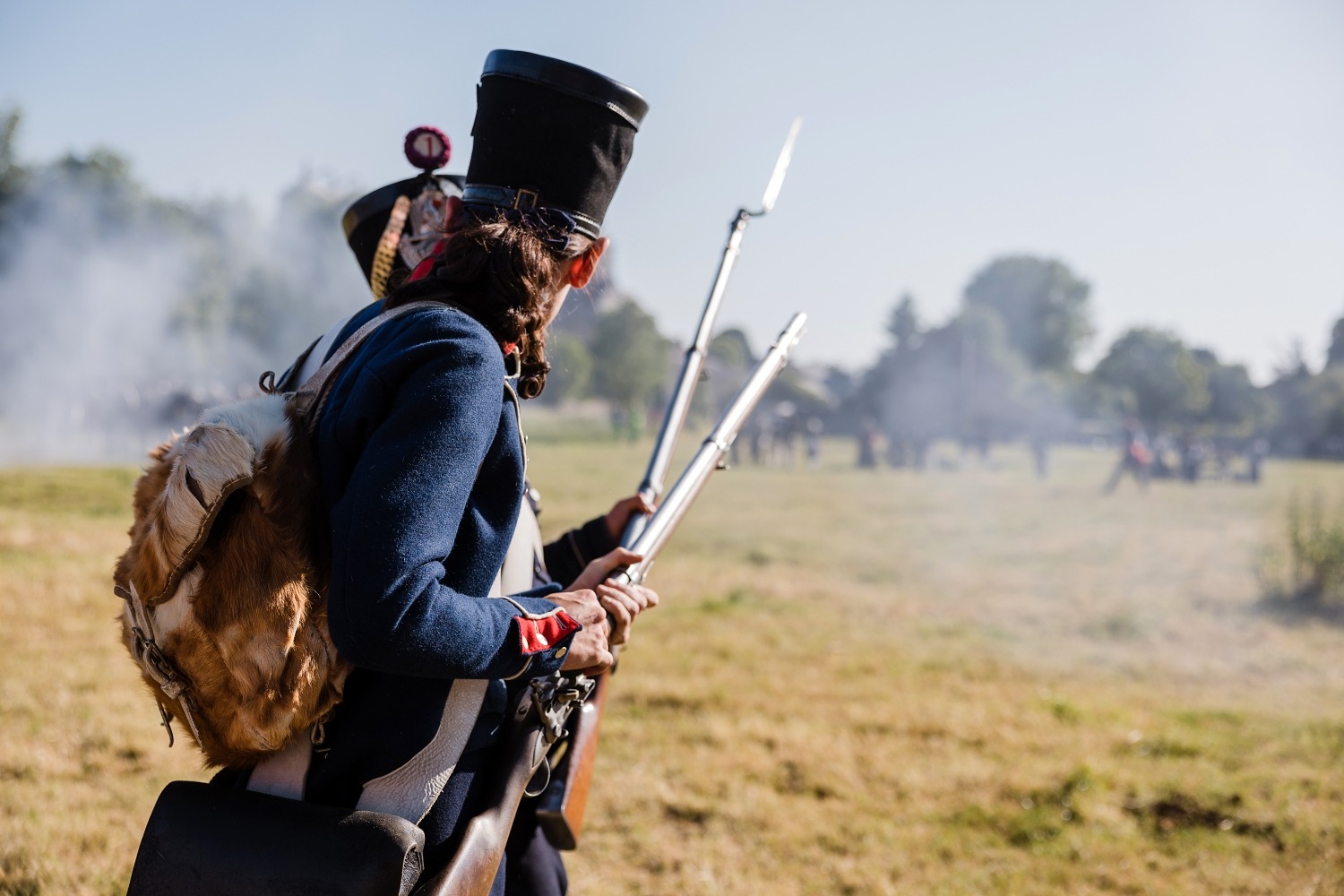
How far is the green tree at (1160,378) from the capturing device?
47344 mm

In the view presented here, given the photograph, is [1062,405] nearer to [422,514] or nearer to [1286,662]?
[1286,662]

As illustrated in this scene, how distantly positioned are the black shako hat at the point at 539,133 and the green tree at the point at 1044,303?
77294 millimetres

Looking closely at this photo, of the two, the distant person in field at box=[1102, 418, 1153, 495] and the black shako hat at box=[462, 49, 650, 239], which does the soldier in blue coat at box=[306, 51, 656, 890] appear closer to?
the black shako hat at box=[462, 49, 650, 239]

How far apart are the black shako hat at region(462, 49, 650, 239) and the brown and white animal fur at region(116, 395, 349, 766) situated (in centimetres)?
58

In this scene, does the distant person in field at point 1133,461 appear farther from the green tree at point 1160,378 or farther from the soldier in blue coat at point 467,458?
the soldier in blue coat at point 467,458

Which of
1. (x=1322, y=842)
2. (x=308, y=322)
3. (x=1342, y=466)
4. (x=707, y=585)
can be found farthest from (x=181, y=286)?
(x=1342, y=466)

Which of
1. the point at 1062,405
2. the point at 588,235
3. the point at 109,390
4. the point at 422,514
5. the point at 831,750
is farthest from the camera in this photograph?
the point at 1062,405

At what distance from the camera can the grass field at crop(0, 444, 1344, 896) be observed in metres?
4.00

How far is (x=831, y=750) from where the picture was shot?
5.29 meters

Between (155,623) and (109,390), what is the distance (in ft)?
A: 93.8

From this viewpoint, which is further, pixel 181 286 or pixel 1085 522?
pixel 181 286

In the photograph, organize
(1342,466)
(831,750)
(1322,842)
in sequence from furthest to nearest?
(1342,466), (831,750), (1322,842)

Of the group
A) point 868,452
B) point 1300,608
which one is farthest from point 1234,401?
point 1300,608

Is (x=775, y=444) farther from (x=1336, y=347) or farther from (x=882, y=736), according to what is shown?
(x=882, y=736)
